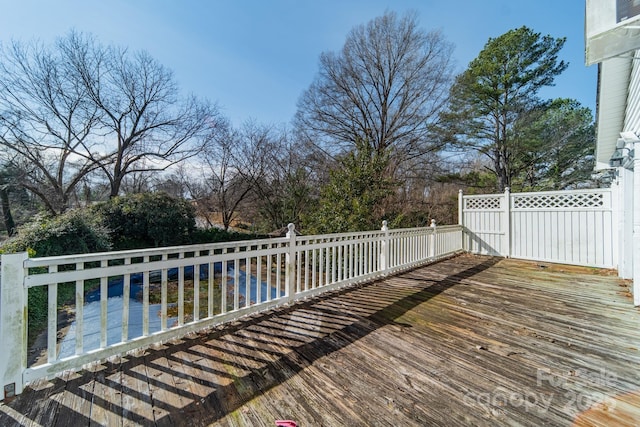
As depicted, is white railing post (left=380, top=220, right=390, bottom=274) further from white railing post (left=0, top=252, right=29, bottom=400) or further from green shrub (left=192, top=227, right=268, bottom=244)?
green shrub (left=192, top=227, right=268, bottom=244)

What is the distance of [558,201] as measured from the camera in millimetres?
6496

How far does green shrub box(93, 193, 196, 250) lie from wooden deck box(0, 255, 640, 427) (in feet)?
27.8

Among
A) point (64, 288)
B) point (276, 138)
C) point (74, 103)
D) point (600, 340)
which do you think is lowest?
point (64, 288)

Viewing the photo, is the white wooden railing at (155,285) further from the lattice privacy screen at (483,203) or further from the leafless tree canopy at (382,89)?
the leafless tree canopy at (382,89)

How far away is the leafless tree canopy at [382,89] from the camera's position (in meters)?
11.0

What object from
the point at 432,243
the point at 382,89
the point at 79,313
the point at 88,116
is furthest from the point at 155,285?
the point at 382,89

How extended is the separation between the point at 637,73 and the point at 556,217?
146 inches

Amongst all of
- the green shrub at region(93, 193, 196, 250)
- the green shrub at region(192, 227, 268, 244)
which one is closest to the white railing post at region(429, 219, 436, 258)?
the green shrub at region(192, 227, 268, 244)

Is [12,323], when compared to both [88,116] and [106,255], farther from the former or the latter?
[88,116]

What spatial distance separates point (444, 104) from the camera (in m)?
11.4

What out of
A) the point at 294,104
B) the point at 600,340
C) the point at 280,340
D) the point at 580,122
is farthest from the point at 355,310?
the point at 580,122

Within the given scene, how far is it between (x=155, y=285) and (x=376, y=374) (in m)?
6.79

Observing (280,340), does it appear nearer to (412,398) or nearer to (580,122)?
(412,398)

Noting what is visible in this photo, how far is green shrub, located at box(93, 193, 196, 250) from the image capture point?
9148 millimetres
